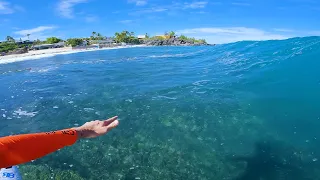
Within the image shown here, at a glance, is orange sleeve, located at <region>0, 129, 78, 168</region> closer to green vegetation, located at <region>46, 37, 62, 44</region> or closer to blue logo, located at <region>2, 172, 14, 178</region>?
blue logo, located at <region>2, 172, 14, 178</region>

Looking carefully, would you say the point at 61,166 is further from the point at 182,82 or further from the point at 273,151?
the point at 182,82

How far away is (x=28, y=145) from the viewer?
9.04 ft

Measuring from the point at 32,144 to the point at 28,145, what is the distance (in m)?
0.05

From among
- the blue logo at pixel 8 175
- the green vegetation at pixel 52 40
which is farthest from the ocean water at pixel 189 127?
the green vegetation at pixel 52 40

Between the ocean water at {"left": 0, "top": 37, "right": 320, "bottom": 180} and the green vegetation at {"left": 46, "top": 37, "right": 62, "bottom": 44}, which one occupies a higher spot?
the green vegetation at {"left": 46, "top": 37, "right": 62, "bottom": 44}

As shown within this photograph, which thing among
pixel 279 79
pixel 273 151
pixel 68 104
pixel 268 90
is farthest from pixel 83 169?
pixel 279 79

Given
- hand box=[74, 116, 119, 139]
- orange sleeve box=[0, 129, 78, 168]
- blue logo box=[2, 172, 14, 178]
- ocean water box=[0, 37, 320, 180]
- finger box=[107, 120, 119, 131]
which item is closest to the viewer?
orange sleeve box=[0, 129, 78, 168]

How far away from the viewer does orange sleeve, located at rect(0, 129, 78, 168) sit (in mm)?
2545

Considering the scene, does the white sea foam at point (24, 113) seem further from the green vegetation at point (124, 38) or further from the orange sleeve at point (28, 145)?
the green vegetation at point (124, 38)

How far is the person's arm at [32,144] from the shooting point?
8.38 feet

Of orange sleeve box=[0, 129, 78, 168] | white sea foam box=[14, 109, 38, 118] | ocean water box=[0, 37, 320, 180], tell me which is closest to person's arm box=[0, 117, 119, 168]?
orange sleeve box=[0, 129, 78, 168]

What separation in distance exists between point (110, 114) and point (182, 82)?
5.53 m

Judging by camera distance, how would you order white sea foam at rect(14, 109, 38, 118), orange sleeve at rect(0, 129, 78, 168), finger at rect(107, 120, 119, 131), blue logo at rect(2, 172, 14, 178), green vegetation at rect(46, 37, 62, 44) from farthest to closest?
green vegetation at rect(46, 37, 62, 44), white sea foam at rect(14, 109, 38, 118), finger at rect(107, 120, 119, 131), blue logo at rect(2, 172, 14, 178), orange sleeve at rect(0, 129, 78, 168)

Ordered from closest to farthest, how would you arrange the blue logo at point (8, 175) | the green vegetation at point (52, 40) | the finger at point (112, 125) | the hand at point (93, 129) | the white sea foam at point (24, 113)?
the blue logo at point (8, 175) → the hand at point (93, 129) → the finger at point (112, 125) → the white sea foam at point (24, 113) → the green vegetation at point (52, 40)
